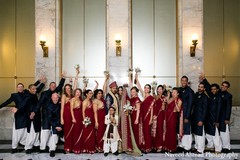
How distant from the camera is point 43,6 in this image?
916cm

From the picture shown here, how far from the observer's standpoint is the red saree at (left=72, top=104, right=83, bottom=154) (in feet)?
23.7

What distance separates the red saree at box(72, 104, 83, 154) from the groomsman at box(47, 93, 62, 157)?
1.44 feet

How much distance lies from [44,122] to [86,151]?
1476mm

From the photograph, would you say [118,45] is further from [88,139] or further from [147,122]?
[88,139]

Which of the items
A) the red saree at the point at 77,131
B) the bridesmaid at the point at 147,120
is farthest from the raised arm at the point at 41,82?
the bridesmaid at the point at 147,120

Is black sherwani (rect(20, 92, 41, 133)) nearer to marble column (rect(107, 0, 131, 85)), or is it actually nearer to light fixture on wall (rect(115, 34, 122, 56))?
marble column (rect(107, 0, 131, 85))

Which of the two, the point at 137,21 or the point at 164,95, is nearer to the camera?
the point at 164,95

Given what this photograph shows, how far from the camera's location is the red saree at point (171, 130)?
7.24m

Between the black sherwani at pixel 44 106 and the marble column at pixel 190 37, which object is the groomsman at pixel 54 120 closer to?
the black sherwani at pixel 44 106

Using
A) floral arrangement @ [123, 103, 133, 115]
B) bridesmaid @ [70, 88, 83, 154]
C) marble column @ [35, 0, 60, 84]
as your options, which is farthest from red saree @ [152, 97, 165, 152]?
marble column @ [35, 0, 60, 84]

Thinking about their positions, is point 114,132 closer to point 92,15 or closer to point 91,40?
point 91,40

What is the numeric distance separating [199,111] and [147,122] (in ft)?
5.11

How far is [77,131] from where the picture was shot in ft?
23.9

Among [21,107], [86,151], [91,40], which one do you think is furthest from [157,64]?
[21,107]
